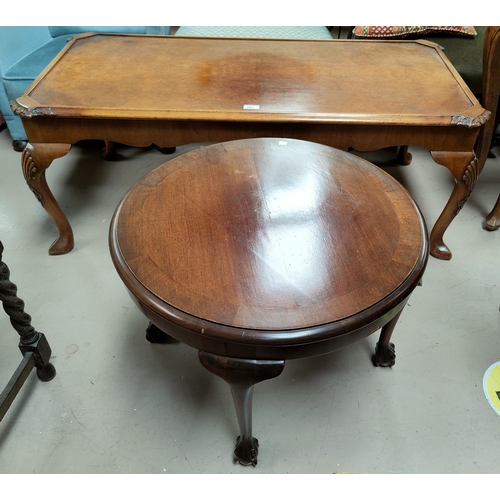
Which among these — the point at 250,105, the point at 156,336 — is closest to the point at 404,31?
the point at 250,105

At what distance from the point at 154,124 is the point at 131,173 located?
837 millimetres

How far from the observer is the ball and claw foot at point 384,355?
132cm

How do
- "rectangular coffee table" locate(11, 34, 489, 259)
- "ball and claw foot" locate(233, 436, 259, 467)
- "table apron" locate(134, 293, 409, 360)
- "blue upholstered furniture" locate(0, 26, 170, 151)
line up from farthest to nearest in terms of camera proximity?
1. "blue upholstered furniture" locate(0, 26, 170, 151)
2. "rectangular coffee table" locate(11, 34, 489, 259)
3. "ball and claw foot" locate(233, 436, 259, 467)
4. "table apron" locate(134, 293, 409, 360)

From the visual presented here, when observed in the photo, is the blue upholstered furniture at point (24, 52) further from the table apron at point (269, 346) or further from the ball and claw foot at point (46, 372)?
the table apron at point (269, 346)

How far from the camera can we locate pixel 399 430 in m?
1.20

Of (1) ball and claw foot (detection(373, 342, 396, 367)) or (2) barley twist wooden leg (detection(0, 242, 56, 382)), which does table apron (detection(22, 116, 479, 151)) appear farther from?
(1) ball and claw foot (detection(373, 342, 396, 367))

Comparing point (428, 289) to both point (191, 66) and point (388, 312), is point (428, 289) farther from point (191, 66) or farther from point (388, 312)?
point (191, 66)

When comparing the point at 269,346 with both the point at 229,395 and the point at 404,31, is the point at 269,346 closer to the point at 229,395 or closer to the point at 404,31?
the point at 229,395

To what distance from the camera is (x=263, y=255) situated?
3.07ft

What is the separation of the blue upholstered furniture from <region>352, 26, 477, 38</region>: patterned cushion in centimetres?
115

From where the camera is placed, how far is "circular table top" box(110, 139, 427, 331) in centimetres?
85

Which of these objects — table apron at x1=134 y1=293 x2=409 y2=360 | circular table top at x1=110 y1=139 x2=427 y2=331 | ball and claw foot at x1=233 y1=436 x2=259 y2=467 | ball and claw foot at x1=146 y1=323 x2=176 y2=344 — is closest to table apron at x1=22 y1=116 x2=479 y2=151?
circular table top at x1=110 y1=139 x2=427 y2=331

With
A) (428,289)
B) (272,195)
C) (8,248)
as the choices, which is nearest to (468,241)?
A: (428,289)

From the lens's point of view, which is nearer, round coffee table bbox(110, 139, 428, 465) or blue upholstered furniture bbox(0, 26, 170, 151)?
round coffee table bbox(110, 139, 428, 465)
